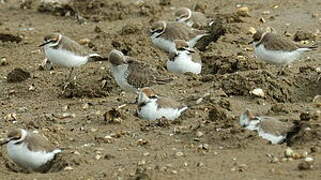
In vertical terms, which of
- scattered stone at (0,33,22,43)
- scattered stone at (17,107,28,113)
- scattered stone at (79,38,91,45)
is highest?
scattered stone at (17,107,28,113)

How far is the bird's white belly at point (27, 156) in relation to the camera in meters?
9.08

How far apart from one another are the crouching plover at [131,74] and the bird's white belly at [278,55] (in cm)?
144

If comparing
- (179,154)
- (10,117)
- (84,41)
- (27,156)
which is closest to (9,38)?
(84,41)

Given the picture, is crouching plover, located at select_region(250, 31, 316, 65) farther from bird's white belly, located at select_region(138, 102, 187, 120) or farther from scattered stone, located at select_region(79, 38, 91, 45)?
scattered stone, located at select_region(79, 38, 91, 45)

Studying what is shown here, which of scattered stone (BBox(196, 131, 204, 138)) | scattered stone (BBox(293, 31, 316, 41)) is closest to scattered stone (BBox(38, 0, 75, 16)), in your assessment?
scattered stone (BBox(293, 31, 316, 41))

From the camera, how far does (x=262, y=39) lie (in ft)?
40.8

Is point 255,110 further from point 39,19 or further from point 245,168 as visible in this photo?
point 39,19

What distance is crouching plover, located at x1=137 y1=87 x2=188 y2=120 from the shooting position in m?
10.5

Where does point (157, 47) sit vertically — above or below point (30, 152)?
below

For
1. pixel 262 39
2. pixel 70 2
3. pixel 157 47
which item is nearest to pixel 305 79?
pixel 262 39

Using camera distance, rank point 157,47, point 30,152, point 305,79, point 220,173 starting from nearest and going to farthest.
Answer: point 220,173
point 30,152
point 305,79
point 157,47

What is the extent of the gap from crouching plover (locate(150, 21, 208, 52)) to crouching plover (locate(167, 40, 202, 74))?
3.12 feet

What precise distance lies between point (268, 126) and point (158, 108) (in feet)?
5.21

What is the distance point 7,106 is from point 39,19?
15.9 feet
